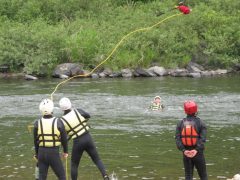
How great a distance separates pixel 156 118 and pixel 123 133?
14.3 feet

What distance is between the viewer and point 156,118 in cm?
2622

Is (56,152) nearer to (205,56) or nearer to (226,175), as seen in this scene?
(226,175)

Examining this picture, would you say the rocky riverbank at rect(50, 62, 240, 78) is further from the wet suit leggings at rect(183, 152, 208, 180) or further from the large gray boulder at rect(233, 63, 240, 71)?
the wet suit leggings at rect(183, 152, 208, 180)

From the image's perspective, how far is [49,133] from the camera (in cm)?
1198

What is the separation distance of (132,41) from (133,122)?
30.7 metres

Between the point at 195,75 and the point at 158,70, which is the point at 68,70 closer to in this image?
the point at 158,70

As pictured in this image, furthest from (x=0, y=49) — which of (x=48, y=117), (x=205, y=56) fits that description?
A: (x=48, y=117)

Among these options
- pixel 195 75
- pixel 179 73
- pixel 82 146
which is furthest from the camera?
pixel 179 73

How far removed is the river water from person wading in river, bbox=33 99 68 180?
9.16 feet

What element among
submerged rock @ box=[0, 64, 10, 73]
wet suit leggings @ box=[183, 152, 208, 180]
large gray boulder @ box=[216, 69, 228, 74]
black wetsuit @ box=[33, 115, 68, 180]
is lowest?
large gray boulder @ box=[216, 69, 228, 74]

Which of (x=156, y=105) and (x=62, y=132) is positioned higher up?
(x=62, y=132)

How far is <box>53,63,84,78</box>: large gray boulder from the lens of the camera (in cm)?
4922

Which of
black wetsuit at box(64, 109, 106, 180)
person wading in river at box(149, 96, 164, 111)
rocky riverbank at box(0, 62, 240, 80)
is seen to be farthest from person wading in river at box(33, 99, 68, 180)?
rocky riverbank at box(0, 62, 240, 80)

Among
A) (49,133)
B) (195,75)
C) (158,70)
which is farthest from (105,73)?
(49,133)
